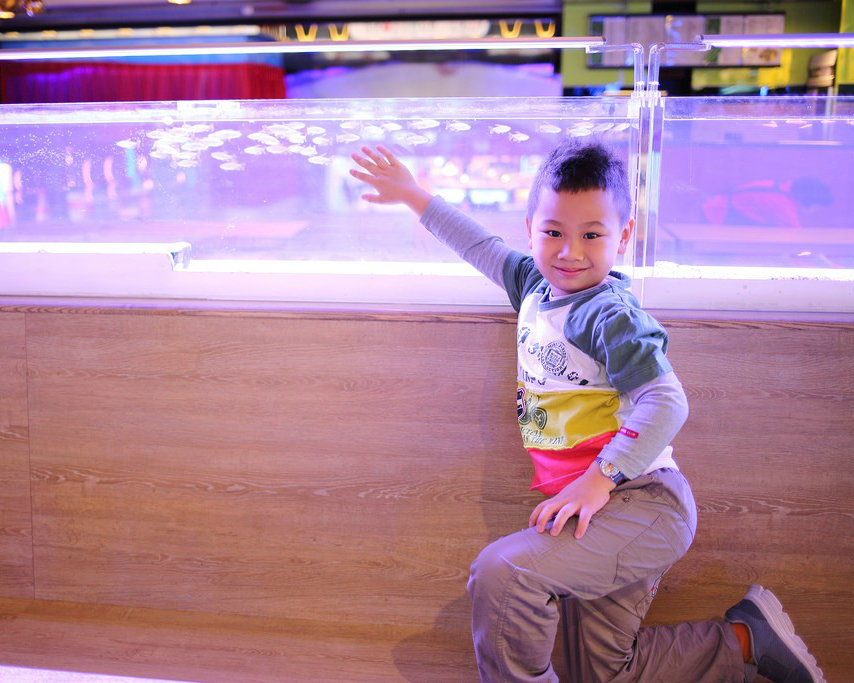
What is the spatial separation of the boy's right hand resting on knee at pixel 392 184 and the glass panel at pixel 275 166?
0.63 feet

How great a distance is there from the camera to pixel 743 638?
148 centimetres

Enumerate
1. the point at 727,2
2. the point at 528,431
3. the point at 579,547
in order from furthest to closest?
the point at 727,2 → the point at 528,431 → the point at 579,547

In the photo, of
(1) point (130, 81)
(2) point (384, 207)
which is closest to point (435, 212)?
(2) point (384, 207)

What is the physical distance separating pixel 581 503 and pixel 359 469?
0.60 metres

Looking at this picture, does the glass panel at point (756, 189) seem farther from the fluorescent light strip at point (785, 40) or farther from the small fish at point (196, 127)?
the small fish at point (196, 127)

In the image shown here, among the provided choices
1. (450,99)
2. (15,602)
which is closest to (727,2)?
(450,99)

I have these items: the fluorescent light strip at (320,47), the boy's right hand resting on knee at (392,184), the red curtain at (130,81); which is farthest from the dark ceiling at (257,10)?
the boy's right hand resting on knee at (392,184)

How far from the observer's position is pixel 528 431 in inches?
55.6

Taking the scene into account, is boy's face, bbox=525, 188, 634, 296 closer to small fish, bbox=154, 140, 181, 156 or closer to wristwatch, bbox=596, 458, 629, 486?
wristwatch, bbox=596, 458, 629, 486

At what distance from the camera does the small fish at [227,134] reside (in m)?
1.74

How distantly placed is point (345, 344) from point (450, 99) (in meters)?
0.55

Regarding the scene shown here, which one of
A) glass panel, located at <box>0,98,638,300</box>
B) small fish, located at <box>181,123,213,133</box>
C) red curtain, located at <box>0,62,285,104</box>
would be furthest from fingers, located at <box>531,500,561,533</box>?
red curtain, located at <box>0,62,285,104</box>

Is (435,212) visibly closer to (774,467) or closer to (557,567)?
(557,567)

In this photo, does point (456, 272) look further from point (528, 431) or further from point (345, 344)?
point (528, 431)
